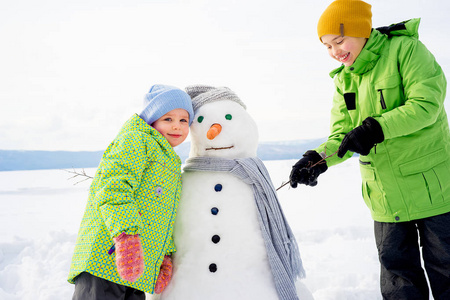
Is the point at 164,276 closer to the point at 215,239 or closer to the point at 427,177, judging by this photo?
the point at 215,239

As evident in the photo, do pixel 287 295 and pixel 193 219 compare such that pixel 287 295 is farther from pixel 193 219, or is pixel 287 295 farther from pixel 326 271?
pixel 326 271

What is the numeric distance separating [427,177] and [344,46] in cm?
76

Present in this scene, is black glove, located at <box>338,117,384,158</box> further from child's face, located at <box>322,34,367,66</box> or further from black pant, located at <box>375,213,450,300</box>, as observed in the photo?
black pant, located at <box>375,213,450,300</box>

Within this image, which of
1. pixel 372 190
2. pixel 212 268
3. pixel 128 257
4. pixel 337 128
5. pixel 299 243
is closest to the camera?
pixel 128 257

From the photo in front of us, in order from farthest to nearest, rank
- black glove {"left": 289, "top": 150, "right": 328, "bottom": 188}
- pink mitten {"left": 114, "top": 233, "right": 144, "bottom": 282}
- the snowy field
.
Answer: the snowy field < black glove {"left": 289, "top": 150, "right": 328, "bottom": 188} < pink mitten {"left": 114, "top": 233, "right": 144, "bottom": 282}

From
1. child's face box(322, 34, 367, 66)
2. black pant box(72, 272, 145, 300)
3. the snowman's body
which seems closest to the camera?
black pant box(72, 272, 145, 300)

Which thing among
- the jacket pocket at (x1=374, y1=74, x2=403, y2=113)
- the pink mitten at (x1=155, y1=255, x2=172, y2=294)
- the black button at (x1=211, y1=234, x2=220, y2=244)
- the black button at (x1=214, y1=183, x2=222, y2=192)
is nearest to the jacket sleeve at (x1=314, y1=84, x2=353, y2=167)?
the jacket pocket at (x1=374, y1=74, x2=403, y2=113)

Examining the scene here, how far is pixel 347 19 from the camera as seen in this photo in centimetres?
188

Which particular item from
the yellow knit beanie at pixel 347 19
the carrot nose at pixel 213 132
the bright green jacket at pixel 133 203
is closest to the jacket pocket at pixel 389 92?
the yellow knit beanie at pixel 347 19

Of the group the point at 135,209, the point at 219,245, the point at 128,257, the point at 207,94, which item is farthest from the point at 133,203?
the point at 207,94

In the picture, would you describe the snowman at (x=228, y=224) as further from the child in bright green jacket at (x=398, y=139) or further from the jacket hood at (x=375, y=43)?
the jacket hood at (x=375, y=43)

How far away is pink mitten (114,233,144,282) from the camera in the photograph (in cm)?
148

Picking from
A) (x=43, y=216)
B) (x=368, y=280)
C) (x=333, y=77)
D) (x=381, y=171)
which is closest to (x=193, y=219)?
(x=381, y=171)

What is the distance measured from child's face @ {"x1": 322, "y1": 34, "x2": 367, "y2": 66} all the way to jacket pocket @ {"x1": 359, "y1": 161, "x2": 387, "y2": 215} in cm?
56
